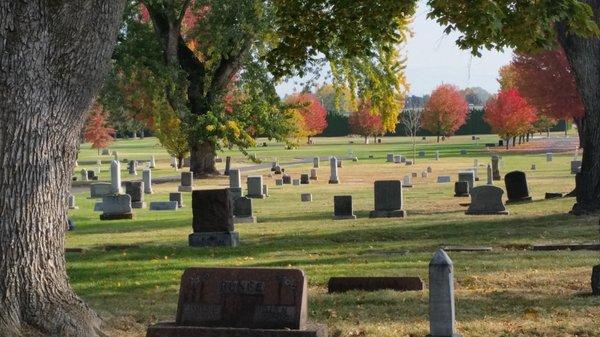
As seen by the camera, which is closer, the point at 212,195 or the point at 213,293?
the point at 213,293

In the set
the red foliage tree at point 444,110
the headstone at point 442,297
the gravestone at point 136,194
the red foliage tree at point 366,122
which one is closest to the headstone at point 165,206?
the gravestone at point 136,194

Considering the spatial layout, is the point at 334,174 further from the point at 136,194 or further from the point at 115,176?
the point at 136,194

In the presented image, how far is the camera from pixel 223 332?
9047 millimetres

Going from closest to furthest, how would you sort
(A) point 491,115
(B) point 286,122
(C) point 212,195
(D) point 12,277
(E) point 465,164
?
1. (D) point 12,277
2. (C) point 212,195
3. (B) point 286,122
4. (E) point 465,164
5. (A) point 491,115

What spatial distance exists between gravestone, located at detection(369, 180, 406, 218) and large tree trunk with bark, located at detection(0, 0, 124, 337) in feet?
63.1

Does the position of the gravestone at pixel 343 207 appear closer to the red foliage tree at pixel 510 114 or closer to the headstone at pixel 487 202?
the headstone at pixel 487 202

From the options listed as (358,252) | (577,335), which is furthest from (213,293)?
(358,252)

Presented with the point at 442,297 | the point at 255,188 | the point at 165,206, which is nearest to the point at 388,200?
the point at 165,206

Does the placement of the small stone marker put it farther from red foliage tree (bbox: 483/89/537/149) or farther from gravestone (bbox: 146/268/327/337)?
red foliage tree (bbox: 483/89/537/149)

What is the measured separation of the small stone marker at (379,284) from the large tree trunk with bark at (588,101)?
12.8 meters

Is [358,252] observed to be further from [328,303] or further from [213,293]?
[213,293]

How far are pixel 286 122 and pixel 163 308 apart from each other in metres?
38.8

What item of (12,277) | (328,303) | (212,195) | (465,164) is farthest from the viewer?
(465,164)

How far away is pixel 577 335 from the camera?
10.7 metres
